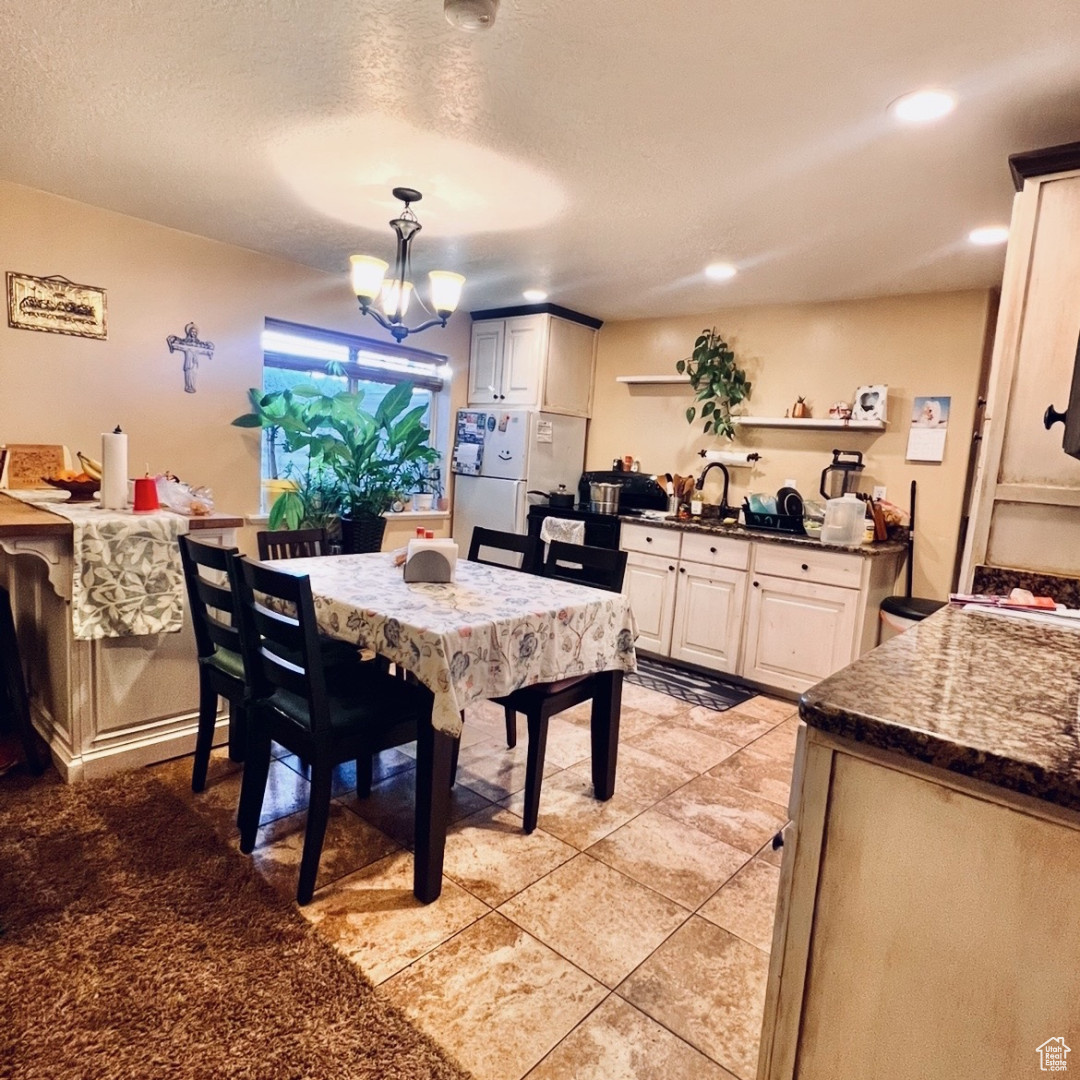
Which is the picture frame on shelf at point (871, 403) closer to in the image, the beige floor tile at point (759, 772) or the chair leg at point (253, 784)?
the beige floor tile at point (759, 772)

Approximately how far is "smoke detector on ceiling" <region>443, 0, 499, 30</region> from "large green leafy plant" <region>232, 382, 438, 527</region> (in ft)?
8.63

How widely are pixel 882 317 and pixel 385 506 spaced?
3.19 m

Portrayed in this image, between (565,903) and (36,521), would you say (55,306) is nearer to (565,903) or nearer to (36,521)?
(36,521)

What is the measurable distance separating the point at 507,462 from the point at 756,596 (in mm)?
1982

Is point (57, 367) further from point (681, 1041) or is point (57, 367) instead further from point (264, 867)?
point (681, 1041)

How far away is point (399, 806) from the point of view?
234 cm

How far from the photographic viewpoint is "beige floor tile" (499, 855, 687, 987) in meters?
1.69

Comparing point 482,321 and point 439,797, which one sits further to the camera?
point 482,321

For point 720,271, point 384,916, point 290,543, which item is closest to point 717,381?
point 720,271

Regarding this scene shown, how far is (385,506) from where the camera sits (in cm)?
421

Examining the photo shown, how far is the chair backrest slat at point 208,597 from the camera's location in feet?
6.58

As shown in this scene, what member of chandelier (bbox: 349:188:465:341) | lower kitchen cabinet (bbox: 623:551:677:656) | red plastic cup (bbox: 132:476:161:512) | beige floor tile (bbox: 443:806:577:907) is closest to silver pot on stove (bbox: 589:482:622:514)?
lower kitchen cabinet (bbox: 623:551:677:656)

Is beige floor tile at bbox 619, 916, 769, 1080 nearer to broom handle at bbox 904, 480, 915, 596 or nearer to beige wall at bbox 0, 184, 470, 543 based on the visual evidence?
broom handle at bbox 904, 480, 915, 596

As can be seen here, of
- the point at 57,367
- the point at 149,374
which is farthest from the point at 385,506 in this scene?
the point at 57,367
